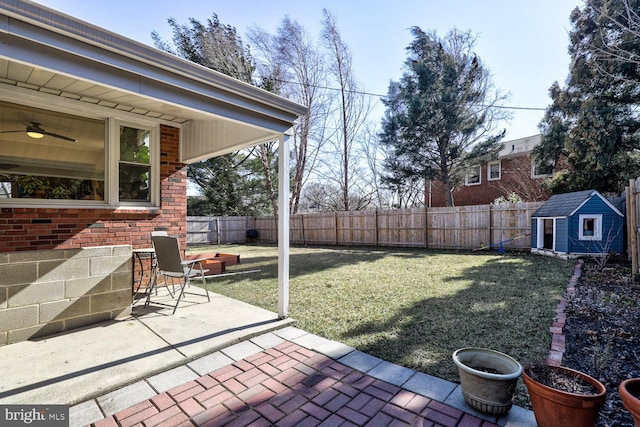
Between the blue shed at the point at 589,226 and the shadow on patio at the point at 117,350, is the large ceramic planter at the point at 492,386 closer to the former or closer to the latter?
the shadow on patio at the point at 117,350

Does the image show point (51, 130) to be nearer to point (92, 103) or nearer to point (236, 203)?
point (92, 103)

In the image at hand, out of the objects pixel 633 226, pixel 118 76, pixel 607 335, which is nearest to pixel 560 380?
pixel 607 335

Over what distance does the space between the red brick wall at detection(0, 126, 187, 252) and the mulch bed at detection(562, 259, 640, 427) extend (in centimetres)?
534

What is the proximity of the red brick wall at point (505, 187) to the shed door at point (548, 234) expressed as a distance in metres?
5.15

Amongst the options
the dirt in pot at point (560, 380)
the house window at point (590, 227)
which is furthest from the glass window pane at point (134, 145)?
the house window at point (590, 227)

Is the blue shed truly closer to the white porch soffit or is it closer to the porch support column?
the porch support column

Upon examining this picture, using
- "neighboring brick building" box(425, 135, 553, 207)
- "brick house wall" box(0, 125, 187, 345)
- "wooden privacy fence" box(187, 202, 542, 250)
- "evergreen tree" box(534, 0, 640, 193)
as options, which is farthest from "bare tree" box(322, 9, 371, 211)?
"brick house wall" box(0, 125, 187, 345)

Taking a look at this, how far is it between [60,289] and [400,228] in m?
11.2

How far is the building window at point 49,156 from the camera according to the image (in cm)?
358

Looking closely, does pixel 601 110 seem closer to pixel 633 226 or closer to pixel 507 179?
pixel 633 226

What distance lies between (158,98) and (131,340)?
2.27 meters

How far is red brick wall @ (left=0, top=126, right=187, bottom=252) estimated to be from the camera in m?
3.54

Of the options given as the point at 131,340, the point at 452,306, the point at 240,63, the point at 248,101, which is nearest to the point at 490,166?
the point at 240,63

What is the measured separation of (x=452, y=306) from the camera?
418cm
